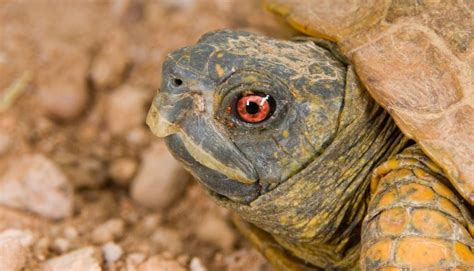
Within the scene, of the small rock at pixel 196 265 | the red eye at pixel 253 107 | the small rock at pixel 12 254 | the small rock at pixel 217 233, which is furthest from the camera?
the small rock at pixel 217 233

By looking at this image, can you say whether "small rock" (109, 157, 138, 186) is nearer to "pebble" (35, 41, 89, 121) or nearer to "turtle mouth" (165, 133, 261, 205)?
"pebble" (35, 41, 89, 121)

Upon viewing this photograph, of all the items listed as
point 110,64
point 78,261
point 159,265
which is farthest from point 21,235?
point 110,64

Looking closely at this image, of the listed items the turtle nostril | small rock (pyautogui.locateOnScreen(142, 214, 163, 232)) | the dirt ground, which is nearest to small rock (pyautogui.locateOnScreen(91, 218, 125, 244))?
the dirt ground

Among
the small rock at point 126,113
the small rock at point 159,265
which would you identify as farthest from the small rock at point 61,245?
the small rock at point 126,113

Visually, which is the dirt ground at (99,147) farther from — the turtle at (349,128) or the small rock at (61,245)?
the turtle at (349,128)

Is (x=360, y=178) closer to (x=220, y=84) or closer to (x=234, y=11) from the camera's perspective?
(x=220, y=84)

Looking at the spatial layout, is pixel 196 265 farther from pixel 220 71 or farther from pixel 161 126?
pixel 220 71
